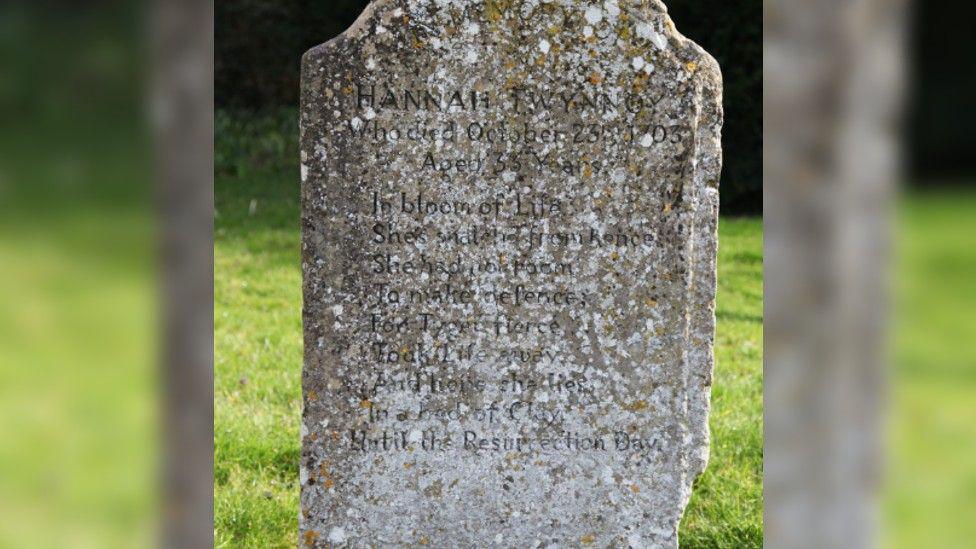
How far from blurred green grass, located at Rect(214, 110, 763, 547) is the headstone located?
0.66 meters

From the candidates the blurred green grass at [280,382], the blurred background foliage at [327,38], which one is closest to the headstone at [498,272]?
the blurred green grass at [280,382]

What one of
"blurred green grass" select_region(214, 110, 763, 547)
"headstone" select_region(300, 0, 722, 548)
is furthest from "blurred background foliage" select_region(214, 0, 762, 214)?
"headstone" select_region(300, 0, 722, 548)

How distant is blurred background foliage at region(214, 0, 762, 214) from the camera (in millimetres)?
7793

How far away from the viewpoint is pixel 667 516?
2885 millimetres

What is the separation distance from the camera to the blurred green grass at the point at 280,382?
3.49 meters

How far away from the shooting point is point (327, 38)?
926cm

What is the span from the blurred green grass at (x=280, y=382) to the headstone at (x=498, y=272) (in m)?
0.66

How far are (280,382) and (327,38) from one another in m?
5.43

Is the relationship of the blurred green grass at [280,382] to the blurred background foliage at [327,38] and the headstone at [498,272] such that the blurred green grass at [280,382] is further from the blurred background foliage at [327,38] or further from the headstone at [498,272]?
the headstone at [498,272]
